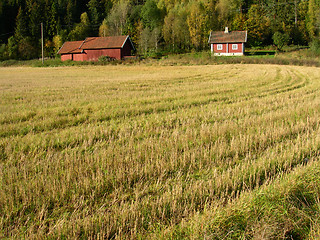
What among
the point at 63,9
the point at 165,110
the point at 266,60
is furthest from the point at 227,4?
the point at 165,110

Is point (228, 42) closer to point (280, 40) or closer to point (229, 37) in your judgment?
point (229, 37)

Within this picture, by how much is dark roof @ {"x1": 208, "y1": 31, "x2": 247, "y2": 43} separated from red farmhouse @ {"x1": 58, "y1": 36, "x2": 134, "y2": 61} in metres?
21.3

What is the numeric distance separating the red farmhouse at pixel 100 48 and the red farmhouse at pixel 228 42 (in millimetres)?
21264

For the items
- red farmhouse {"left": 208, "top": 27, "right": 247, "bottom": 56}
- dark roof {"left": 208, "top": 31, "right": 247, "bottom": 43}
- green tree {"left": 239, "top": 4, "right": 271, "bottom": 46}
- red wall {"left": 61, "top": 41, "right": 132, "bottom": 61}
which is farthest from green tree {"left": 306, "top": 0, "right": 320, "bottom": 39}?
red wall {"left": 61, "top": 41, "right": 132, "bottom": 61}

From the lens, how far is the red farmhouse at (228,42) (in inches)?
2571

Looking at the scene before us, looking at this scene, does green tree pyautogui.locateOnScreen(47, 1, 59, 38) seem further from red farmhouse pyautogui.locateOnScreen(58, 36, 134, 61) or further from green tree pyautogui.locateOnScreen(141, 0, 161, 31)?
red farmhouse pyautogui.locateOnScreen(58, 36, 134, 61)

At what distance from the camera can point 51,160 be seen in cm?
401

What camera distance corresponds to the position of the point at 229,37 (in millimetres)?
66500

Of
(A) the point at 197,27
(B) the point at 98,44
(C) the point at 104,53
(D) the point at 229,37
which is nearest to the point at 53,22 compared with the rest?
(B) the point at 98,44

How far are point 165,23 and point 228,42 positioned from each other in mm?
24649

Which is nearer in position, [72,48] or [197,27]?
[72,48]

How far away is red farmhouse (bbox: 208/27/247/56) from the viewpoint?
65.3 m

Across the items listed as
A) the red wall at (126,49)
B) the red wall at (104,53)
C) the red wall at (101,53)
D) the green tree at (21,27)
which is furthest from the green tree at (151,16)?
the green tree at (21,27)

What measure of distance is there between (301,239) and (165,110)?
647cm
